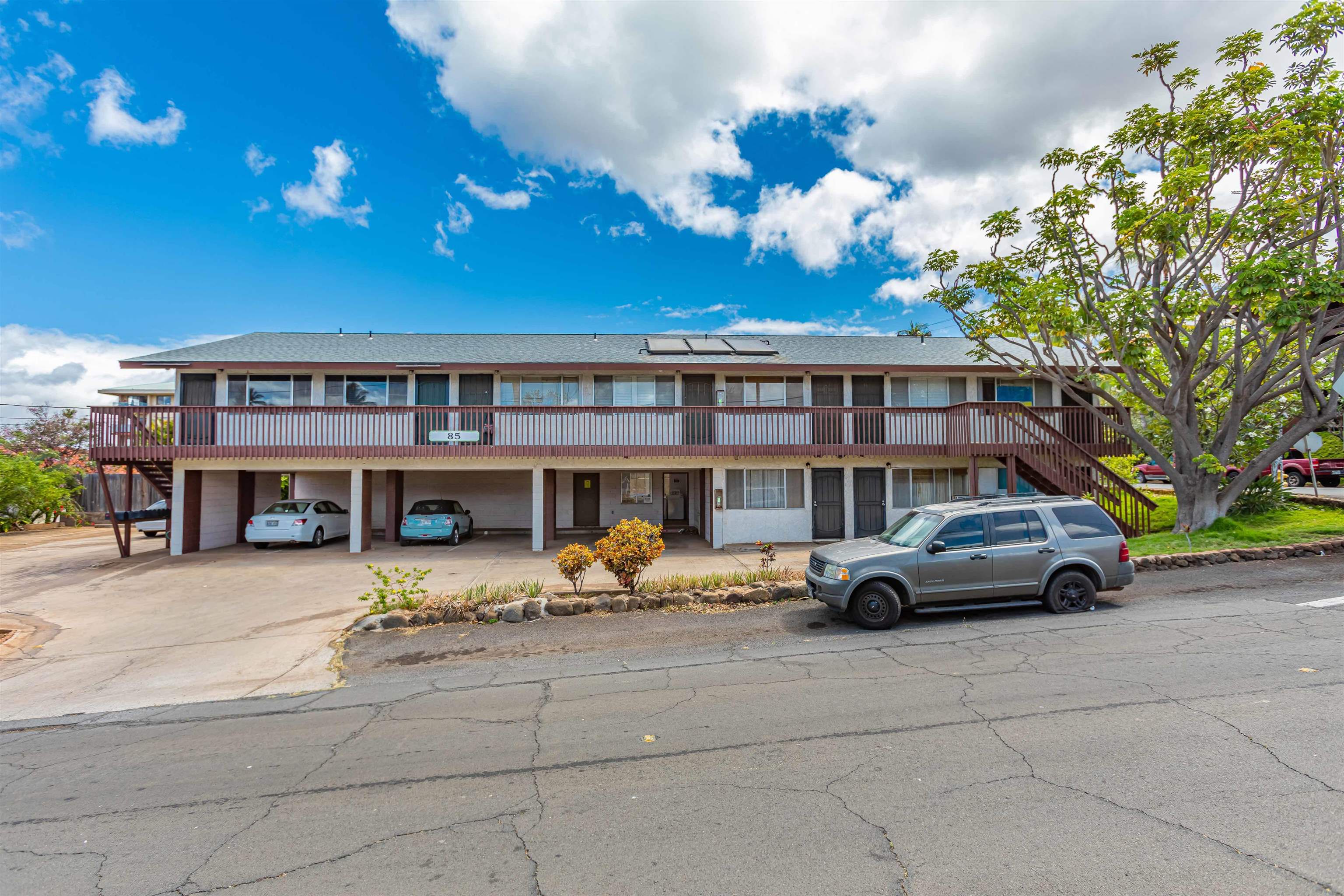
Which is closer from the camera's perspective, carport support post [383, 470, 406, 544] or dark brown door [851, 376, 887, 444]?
dark brown door [851, 376, 887, 444]

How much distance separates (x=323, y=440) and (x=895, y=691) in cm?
1572

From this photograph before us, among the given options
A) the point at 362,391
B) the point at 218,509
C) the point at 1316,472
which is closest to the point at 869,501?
the point at 362,391

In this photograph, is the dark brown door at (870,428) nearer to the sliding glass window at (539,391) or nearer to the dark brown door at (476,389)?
the sliding glass window at (539,391)

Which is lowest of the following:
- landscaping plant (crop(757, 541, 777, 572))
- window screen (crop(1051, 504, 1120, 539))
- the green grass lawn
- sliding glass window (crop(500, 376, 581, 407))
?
landscaping plant (crop(757, 541, 777, 572))

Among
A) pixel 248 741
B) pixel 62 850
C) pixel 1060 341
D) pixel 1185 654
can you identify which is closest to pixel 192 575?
pixel 248 741

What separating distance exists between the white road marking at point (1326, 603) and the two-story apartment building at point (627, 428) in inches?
242

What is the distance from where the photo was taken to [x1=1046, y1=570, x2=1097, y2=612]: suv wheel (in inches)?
325

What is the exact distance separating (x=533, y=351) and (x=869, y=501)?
11.2 metres

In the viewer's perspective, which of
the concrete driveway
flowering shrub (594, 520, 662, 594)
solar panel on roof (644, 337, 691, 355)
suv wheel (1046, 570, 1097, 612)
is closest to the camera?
the concrete driveway

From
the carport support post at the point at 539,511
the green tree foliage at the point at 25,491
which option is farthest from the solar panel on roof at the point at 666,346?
the green tree foliage at the point at 25,491

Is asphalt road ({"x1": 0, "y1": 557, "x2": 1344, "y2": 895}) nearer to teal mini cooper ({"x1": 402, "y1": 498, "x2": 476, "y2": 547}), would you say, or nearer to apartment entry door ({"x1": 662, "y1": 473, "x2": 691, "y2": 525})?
teal mini cooper ({"x1": 402, "y1": 498, "x2": 476, "y2": 547})

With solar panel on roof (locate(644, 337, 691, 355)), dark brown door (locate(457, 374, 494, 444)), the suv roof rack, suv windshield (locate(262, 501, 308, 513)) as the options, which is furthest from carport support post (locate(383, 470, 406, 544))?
the suv roof rack

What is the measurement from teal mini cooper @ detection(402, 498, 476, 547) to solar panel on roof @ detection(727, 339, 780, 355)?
32.7 feet

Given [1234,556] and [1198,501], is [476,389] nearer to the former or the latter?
[1234,556]
